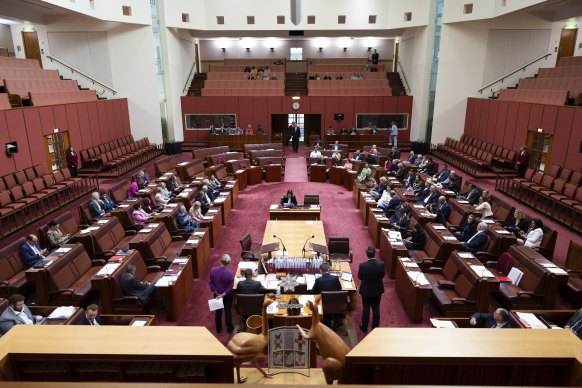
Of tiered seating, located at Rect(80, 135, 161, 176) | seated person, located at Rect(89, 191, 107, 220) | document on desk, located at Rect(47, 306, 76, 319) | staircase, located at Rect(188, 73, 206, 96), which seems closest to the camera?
document on desk, located at Rect(47, 306, 76, 319)

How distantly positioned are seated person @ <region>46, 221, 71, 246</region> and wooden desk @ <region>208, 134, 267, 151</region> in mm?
Result: 14199

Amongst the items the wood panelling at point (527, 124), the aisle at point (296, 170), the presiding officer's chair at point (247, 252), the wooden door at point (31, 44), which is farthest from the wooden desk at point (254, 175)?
the wooden door at point (31, 44)

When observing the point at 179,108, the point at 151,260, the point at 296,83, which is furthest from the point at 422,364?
the point at 296,83

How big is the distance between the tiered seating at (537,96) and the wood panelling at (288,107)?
6.00 m

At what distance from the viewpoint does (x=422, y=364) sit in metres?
2.89

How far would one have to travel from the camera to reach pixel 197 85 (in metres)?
26.4

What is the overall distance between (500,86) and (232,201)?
1587 cm

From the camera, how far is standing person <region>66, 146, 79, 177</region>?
1603 centimetres

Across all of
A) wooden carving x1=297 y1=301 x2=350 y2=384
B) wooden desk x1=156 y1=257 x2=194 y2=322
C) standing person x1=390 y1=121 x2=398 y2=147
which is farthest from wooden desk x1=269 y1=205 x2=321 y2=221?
standing person x1=390 y1=121 x2=398 y2=147

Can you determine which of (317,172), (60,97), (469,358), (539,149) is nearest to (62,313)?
(469,358)

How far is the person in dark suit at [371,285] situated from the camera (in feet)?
22.0

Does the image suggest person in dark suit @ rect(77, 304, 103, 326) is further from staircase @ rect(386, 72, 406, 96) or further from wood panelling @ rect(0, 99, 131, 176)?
staircase @ rect(386, 72, 406, 96)

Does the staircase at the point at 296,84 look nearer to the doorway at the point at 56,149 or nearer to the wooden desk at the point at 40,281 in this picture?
the doorway at the point at 56,149

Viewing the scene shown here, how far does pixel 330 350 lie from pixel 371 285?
325cm
